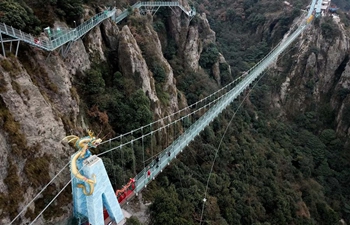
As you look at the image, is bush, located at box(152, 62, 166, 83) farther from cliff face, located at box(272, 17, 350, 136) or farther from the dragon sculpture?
cliff face, located at box(272, 17, 350, 136)

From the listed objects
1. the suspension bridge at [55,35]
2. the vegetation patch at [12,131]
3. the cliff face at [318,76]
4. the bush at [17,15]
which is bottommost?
the cliff face at [318,76]

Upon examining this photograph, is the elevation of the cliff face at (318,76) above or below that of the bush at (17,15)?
below

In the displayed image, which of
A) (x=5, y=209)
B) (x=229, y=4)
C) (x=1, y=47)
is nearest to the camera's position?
(x=5, y=209)

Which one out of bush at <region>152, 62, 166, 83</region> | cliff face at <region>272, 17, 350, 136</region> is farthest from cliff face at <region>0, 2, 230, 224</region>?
cliff face at <region>272, 17, 350, 136</region>

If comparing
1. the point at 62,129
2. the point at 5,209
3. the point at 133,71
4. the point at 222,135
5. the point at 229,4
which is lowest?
the point at 222,135

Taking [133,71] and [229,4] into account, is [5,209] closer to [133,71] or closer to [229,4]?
[133,71]

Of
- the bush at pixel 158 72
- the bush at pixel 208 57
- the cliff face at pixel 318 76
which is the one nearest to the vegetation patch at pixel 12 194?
the bush at pixel 158 72

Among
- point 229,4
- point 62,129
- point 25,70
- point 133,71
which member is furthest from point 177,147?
point 229,4

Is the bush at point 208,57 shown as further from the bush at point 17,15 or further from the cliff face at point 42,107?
the bush at point 17,15
